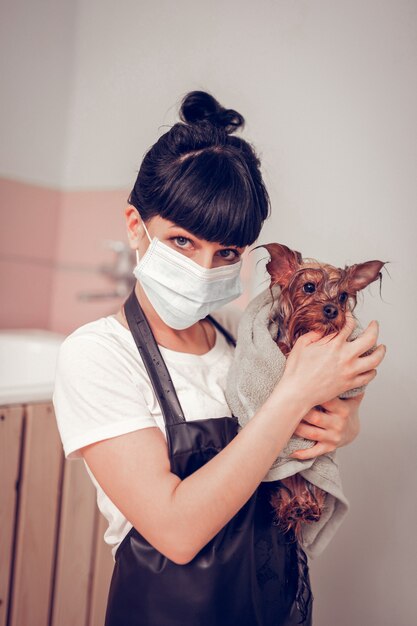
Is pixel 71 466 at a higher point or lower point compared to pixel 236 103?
lower

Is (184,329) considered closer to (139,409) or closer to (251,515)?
(139,409)

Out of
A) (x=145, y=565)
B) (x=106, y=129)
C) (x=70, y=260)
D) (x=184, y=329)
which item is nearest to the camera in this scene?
(x=145, y=565)

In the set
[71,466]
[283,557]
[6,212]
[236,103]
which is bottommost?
[71,466]

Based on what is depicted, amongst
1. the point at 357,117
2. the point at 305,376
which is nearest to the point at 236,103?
the point at 357,117

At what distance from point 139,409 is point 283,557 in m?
0.42

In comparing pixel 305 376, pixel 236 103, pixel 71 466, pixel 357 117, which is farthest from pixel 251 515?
pixel 236 103

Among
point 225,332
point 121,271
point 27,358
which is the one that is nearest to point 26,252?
point 27,358

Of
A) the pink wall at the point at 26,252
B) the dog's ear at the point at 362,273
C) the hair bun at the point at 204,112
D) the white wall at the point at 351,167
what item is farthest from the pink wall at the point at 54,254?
the dog's ear at the point at 362,273

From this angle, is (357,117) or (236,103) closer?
(357,117)

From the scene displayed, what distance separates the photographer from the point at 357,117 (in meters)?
1.60

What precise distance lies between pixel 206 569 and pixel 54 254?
2.33m

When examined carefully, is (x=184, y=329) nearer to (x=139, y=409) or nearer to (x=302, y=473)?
(x=139, y=409)

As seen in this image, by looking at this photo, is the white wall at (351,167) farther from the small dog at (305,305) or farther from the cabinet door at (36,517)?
the cabinet door at (36,517)

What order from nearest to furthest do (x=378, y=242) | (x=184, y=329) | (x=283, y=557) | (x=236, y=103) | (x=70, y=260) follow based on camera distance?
(x=283, y=557)
(x=184, y=329)
(x=378, y=242)
(x=236, y=103)
(x=70, y=260)
